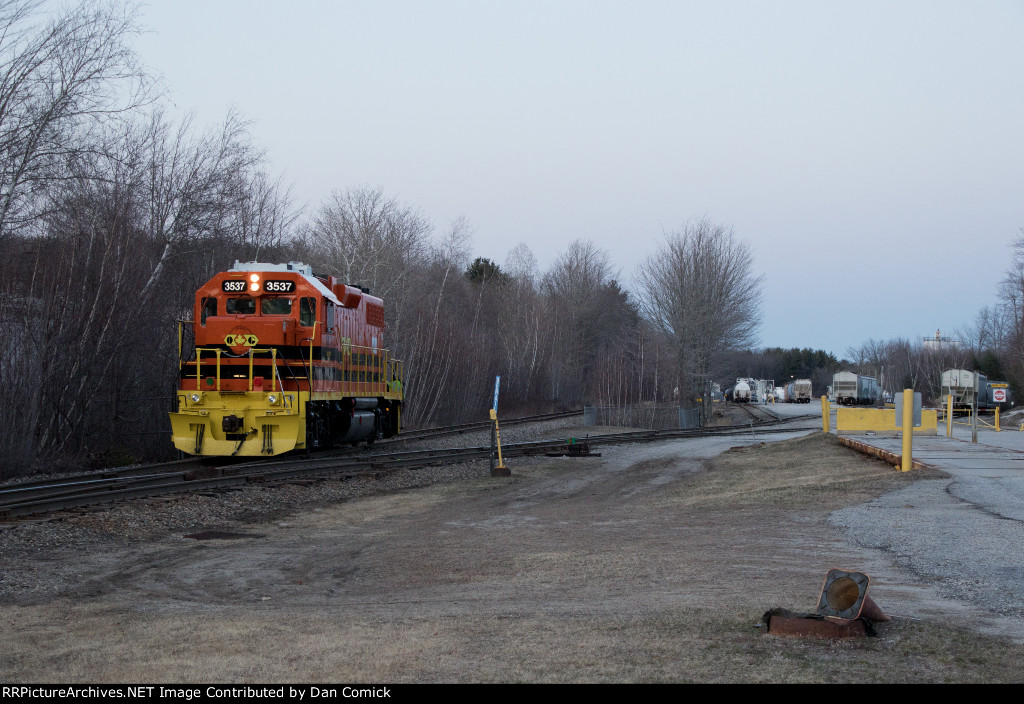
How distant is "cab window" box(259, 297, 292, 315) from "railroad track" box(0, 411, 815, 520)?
9.84 feet

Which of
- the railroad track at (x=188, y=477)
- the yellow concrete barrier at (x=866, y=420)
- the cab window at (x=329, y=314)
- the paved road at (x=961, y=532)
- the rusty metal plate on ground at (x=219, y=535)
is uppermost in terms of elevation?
the cab window at (x=329, y=314)

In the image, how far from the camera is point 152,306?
22.8 metres

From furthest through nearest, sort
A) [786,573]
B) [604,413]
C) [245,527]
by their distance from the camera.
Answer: [604,413]
[245,527]
[786,573]

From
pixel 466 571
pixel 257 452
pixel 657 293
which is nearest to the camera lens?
pixel 466 571

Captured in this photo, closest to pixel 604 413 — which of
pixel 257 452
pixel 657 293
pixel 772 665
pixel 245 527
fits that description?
pixel 657 293

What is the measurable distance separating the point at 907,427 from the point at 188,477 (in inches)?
486

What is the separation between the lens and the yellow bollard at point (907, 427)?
1620 centimetres

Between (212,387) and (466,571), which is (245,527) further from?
(212,387)

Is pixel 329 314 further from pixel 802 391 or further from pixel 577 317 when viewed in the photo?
pixel 802 391

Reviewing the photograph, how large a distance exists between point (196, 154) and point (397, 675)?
23.0 metres

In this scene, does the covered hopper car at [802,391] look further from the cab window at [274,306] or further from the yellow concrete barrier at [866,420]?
the cab window at [274,306]

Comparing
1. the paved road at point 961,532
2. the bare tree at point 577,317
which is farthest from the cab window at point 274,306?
the bare tree at point 577,317

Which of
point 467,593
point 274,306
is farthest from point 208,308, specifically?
point 467,593

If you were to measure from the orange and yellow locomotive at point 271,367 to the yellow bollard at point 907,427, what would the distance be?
1078 cm
